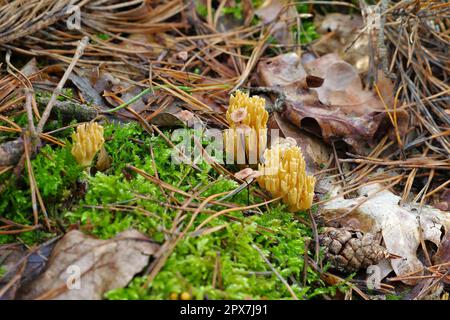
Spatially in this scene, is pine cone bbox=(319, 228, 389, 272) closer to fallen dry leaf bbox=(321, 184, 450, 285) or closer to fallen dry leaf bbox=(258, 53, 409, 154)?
fallen dry leaf bbox=(321, 184, 450, 285)

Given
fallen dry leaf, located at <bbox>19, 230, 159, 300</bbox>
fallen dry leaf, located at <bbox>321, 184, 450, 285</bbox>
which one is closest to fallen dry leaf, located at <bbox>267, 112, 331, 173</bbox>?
fallen dry leaf, located at <bbox>321, 184, 450, 285</bbox>

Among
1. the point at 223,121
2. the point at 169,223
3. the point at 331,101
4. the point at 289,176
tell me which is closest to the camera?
the point at 169,223

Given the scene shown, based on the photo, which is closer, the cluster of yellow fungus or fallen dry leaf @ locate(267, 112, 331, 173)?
the cluster of yellow fungus

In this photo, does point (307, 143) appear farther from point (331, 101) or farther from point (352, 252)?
point (352, 252)

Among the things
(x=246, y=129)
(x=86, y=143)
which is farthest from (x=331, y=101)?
(x=86, y=143)

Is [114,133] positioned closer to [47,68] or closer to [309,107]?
[47,68]

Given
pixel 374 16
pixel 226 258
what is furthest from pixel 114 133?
pixel 374 16
